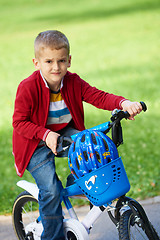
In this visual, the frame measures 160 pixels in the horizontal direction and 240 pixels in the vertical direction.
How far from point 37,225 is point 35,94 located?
1.06 m

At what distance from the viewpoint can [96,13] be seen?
28312mm

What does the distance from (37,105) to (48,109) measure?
0.28 ft

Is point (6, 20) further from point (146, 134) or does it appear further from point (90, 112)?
point (146, 134)

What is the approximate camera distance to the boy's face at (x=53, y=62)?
295 cm

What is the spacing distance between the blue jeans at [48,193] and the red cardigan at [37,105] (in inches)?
3.5

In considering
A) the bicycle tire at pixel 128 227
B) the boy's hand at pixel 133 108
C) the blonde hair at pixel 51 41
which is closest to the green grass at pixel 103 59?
the bicycle tire at pixel 128 227

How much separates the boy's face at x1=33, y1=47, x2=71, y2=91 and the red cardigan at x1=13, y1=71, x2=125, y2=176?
0.12 meters

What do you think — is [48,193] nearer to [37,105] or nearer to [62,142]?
[62,142]

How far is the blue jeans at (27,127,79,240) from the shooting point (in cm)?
306

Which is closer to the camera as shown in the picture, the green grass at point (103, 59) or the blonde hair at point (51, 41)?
the blonde hair at point (51, 41)

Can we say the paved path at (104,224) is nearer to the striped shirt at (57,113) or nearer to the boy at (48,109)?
the boy at (48,109)

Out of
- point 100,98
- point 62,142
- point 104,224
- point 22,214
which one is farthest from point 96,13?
point 62,142

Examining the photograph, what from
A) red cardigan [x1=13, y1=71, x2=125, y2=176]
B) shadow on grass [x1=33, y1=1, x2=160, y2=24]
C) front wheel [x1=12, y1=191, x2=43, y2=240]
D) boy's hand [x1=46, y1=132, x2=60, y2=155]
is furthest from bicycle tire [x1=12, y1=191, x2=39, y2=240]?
shadow on grass [x1=33, y1=1, x2=160, y2=24]

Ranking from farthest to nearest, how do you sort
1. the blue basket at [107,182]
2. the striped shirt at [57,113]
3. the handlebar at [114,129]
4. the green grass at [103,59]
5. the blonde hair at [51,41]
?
the green grass at [103,59]
the striped shirt at [57,113]
the blonde hair at [51,41]
the handlebar at [114,129]
the blue basket at [107,182]
